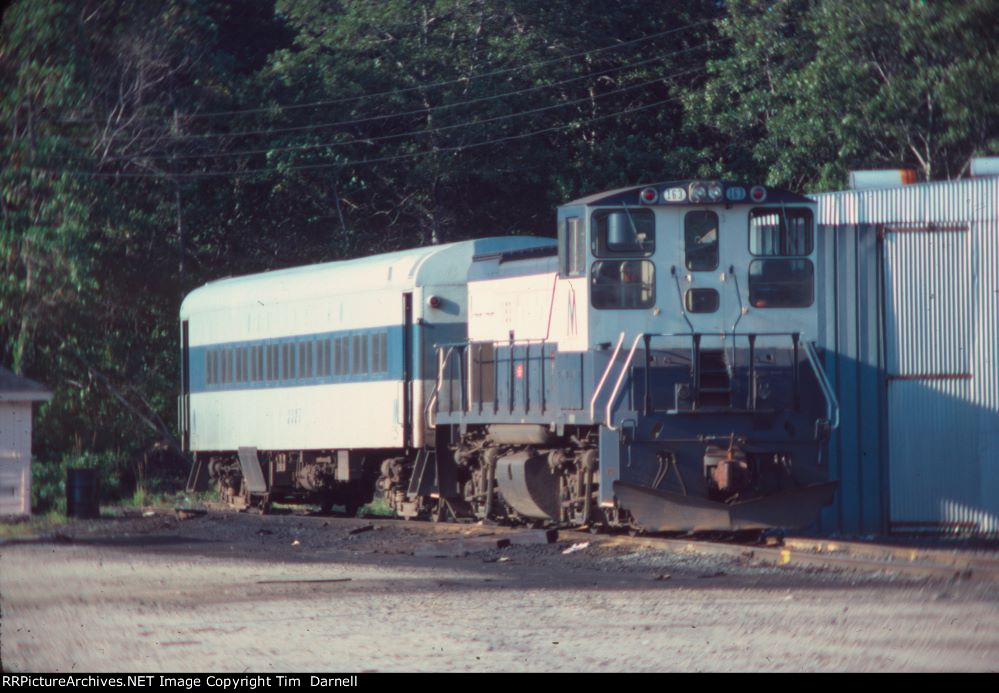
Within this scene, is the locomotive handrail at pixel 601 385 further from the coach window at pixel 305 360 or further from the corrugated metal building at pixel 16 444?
the corrugated metal building at pixel 16 444

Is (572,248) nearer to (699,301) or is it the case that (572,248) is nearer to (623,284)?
(623,284)

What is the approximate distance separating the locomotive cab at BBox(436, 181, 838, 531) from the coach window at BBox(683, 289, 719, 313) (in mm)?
23

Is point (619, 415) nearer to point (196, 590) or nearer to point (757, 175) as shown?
point (196, 590)

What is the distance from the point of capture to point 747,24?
3531 cm

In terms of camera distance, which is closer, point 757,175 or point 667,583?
point 667,583

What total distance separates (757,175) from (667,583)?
24215 mm

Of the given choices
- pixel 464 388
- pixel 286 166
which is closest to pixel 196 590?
pixel 464 388

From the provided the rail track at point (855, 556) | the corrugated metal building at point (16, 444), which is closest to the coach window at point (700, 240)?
the rail track at point (855, 556)

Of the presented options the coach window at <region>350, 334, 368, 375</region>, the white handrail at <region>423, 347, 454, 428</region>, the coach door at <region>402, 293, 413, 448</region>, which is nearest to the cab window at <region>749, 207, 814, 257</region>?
the white handrail at <region>423, 347, 454, 428</region>

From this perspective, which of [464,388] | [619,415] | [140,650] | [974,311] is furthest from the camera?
[464,388]

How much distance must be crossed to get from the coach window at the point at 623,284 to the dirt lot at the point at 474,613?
8.95 ft

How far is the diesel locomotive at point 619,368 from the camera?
16.1 meters

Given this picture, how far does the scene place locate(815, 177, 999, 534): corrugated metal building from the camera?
18.3m

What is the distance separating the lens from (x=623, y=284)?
16734mm
